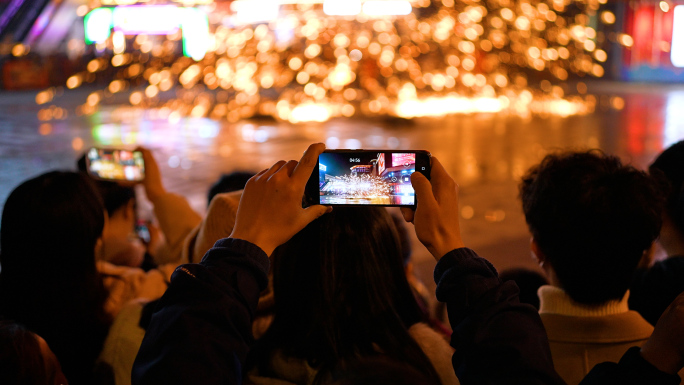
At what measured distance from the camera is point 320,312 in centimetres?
102

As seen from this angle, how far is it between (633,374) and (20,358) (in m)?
0.99

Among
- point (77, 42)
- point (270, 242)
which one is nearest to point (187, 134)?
point (270, 242)

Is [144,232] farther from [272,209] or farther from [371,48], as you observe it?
[371,48]

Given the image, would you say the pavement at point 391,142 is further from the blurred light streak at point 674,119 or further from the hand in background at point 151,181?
the hand in background at point 151,181

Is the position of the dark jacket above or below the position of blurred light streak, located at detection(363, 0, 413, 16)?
below

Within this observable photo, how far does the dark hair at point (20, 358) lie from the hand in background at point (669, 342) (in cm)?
99

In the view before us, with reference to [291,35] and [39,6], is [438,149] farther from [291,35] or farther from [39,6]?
[39,6]

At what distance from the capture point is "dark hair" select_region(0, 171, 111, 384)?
1.32 meters

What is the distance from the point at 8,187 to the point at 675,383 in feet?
20.3

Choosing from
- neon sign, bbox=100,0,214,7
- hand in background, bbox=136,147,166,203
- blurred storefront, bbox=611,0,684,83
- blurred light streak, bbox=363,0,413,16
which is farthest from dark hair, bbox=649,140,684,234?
blurred storefront, bbox=611,0,684,83

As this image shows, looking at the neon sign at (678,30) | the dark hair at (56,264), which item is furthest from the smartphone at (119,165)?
the neon sign at (678,30)

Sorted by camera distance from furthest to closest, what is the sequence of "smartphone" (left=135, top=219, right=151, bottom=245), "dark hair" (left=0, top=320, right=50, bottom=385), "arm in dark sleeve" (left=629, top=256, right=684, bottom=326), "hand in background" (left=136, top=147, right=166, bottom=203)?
"smartphone" (left=135, top=219, right=151, bottom=245) → "hand in background" (left=136, top=147, right=166, bottom=203) → "arm in dark sleeve" (left=629, top=256, right=684, bottom=326) → "dark hair" (left=0, top=320, right=50, bottom=385)

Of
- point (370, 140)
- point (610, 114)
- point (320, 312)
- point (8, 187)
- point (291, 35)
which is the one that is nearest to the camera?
point (320, 312)

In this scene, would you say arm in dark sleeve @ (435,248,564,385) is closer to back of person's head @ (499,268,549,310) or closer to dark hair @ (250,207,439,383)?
dark hair @ (250,207,439,383)
